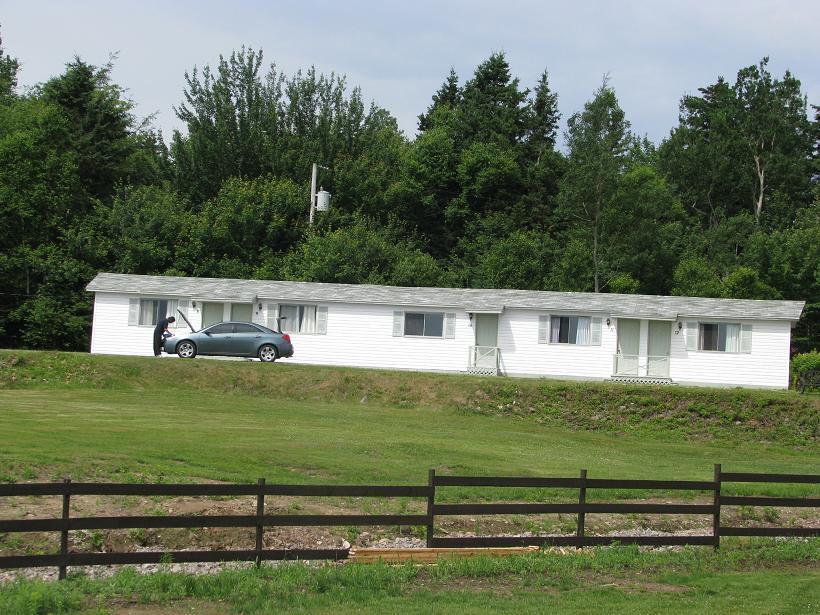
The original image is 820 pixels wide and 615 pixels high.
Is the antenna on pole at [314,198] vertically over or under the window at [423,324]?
over

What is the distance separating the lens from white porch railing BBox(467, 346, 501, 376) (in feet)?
127

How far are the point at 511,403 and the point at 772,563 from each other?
18.3 m

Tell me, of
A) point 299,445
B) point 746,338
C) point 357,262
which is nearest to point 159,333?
point 357,262

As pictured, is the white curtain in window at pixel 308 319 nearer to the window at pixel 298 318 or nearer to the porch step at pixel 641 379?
the window at pixel 298 318

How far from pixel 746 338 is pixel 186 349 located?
2035 centimetres

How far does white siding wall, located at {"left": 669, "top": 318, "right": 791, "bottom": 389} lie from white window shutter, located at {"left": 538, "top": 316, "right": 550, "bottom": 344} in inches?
205

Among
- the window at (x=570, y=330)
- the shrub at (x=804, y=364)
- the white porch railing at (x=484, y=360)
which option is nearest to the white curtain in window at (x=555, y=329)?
the window at (x=570, y=330)

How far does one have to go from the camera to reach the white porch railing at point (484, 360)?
3869 cm

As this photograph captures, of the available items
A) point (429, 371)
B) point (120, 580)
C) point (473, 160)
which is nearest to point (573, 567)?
point (120, 580)

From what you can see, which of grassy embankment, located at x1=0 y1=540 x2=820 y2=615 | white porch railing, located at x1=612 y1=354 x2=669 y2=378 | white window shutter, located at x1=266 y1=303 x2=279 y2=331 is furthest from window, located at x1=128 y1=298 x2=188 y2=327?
grassy embankment, located at x1=0 y1=540 x2=820 y2=615

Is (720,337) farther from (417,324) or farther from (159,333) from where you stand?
(159,333)

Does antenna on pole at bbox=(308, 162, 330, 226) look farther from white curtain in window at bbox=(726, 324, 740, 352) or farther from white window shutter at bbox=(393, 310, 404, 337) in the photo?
white curtain in window at bbox=(726, 324, 740, 352)

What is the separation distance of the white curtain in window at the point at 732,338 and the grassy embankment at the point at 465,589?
24917 mm

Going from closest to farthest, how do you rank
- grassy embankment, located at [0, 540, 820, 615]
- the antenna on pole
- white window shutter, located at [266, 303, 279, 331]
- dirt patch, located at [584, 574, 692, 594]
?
grassy embankment, located at [0, 540, 820, 615], dirt patch, located at [584, 574, 692, 594], white window shutter, located at [266, 303, 279, 331], the antenna on pole
